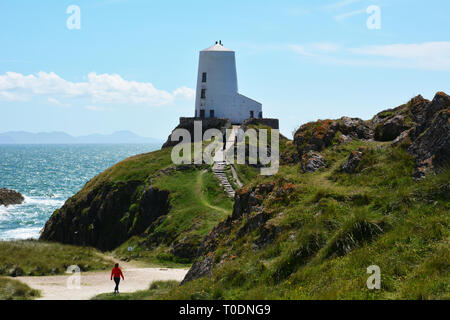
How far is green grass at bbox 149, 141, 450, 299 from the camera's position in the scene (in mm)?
10758

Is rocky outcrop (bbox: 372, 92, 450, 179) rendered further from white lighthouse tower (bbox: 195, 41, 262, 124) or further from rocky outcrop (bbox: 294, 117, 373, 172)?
white lighthouse tower (bbox: 195, 41, 262, 124)

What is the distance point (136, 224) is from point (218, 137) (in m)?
17.8

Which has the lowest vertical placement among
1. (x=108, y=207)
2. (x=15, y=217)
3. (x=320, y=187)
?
(x=15, y=217)

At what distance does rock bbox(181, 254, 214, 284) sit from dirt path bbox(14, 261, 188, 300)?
514cm

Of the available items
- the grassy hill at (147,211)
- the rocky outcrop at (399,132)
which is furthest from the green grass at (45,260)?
the rocky outcrop at (399,132)

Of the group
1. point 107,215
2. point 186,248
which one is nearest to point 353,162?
point 186,248

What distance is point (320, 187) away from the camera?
17.2 m

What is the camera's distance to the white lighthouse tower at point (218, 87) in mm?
63812

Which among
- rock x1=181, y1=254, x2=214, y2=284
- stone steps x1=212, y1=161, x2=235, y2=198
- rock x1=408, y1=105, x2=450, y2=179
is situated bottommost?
rock x1=181, y1=254, x2=214, y2=284

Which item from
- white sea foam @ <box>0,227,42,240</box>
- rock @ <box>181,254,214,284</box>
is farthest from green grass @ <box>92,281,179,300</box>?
white sea foam @ <box>0,227,42,240</box>

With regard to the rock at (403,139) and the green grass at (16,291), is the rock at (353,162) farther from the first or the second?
the green grass at (16,291)

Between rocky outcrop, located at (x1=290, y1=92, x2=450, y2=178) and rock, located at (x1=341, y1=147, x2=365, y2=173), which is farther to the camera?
rock, located at (x1=341, y1=147, x2=365, y2=173)
